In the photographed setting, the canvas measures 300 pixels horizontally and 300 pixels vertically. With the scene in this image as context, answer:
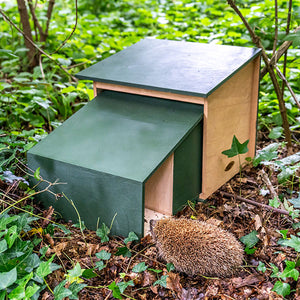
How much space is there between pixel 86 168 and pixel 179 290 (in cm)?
83

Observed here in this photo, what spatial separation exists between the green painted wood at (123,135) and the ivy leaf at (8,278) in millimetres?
755

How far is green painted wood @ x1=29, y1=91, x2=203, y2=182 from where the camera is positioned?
8.45 feet

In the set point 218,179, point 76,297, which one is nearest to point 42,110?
point 218,179

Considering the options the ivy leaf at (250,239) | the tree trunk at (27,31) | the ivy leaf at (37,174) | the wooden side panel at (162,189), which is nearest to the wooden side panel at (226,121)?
the wooden side panel at (162,189)

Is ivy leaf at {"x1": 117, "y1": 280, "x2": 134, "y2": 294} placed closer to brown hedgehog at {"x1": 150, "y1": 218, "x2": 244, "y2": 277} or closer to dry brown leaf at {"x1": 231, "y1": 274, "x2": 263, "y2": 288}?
brown hedgehog at {"x1": 150, "y1": 218, "x2": 244, "y2": 277}

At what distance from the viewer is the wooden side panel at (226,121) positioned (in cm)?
296

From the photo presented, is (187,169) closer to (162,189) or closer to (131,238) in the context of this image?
(162,189)

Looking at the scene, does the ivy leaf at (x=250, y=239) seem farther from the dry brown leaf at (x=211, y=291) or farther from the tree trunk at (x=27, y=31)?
the tree trunk at (x=27, y=31)

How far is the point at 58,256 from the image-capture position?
2.41 m

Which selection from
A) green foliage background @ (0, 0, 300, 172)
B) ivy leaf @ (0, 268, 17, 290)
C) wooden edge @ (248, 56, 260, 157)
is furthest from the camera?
green foliage background @ (0, 0, 300, 172)

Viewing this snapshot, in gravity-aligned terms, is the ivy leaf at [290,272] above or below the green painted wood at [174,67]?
below

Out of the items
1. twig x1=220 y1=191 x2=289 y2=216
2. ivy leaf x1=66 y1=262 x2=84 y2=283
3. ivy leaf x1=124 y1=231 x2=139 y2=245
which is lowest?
twig x1=220 y1=191 x2=289 y2=216

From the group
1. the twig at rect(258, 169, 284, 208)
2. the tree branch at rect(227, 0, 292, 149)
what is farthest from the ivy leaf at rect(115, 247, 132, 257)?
the tree branch at rect(227, 0, 292, 149)

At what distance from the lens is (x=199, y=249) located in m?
2.27
